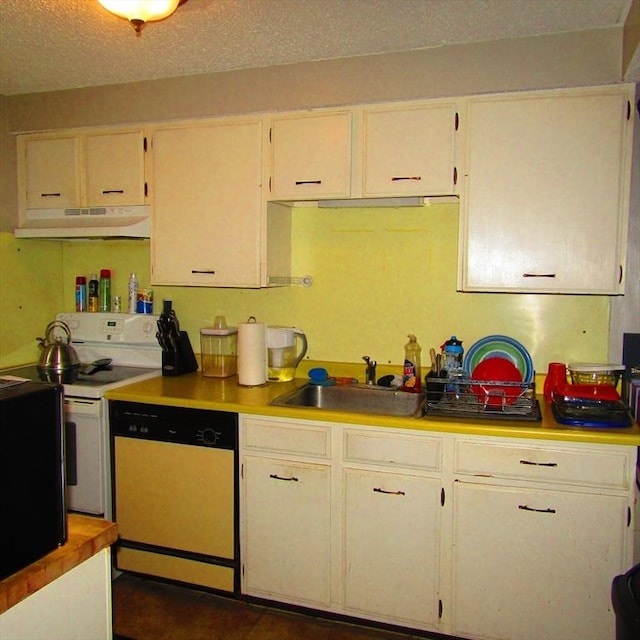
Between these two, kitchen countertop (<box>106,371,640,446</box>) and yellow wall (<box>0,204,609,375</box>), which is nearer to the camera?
kitchen countertop (<box>106,371,640,446</box>)

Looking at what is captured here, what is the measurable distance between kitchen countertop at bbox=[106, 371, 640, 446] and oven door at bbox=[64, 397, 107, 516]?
0.43ft

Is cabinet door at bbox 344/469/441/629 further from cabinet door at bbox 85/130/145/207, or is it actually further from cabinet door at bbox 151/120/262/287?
cabinet door at bbox 85/130/145/207

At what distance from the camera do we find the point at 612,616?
198cm

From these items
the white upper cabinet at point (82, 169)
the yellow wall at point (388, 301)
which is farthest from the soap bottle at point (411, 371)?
the white upper cabinet at point (82, 169)

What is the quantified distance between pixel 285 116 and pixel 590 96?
1274 mm

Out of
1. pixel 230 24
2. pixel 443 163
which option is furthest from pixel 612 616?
pixel 230 24

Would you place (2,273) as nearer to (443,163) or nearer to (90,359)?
(90,359)

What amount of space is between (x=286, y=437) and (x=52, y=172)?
1929 mm

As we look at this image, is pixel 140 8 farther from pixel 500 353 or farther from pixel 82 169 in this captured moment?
pixel 500 353

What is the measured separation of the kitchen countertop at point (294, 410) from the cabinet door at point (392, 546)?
227 millimetres

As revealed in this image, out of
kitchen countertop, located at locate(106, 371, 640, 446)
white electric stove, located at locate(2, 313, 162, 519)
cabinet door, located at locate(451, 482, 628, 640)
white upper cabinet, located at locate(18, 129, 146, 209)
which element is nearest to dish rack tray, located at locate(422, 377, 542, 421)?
kitchen countertop, located at locate(106, 371, 640, 446)

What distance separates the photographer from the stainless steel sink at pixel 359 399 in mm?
2547

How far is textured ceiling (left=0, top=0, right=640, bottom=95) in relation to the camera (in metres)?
1.98

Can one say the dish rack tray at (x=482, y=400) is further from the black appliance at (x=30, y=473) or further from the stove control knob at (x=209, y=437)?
the black appliance at (x=30, y=473)
